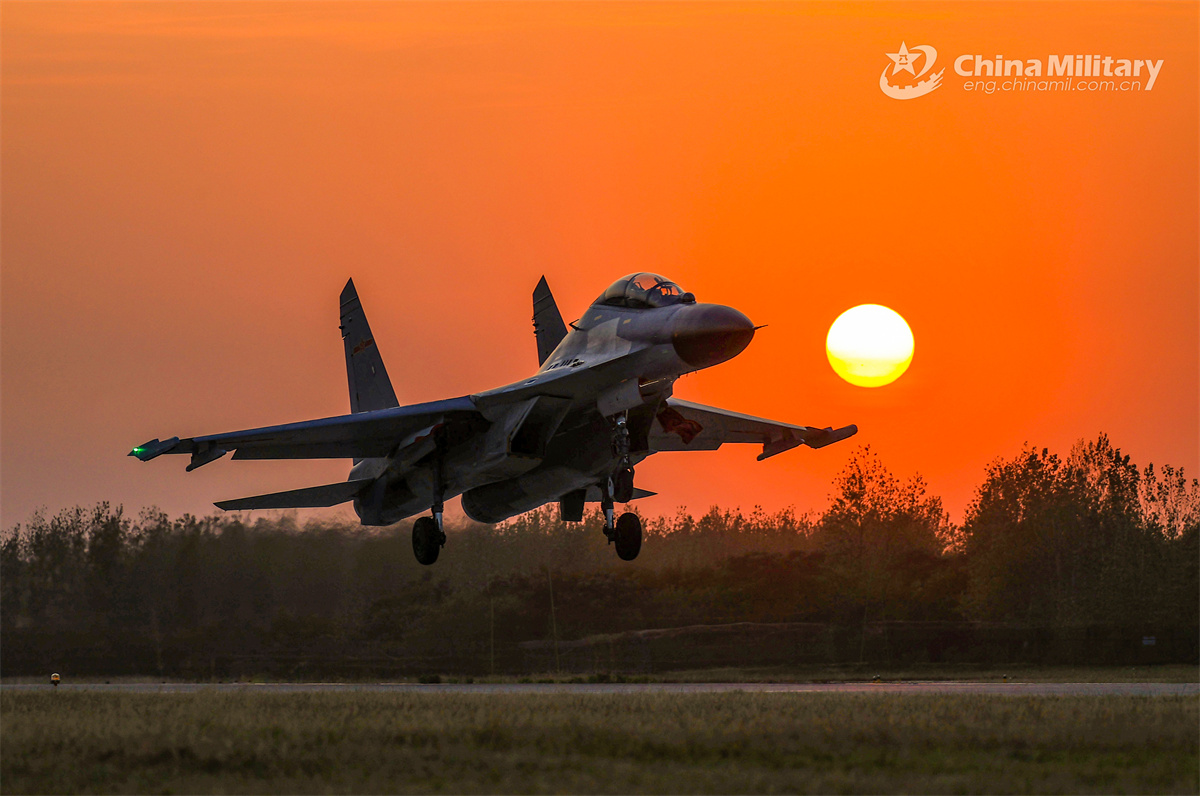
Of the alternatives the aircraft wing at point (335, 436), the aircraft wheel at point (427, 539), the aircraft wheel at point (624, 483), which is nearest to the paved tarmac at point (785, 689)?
the aircraft wheel at point (427, 539)

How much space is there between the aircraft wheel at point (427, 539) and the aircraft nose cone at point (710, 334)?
24.6 ft

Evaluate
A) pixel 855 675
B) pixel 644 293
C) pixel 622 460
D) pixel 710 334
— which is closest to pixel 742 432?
pixel 622 460

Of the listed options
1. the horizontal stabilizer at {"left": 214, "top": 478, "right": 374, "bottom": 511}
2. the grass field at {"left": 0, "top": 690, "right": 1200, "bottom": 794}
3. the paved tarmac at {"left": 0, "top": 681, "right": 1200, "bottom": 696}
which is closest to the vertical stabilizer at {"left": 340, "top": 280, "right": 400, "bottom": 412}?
the horizontal stabilizer at {"left": 214, "top": 478, "right": 374, "bottom": 511}

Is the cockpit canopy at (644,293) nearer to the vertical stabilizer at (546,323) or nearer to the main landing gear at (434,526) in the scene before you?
the main landing gear at (434,526)

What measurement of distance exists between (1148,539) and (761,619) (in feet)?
61.2

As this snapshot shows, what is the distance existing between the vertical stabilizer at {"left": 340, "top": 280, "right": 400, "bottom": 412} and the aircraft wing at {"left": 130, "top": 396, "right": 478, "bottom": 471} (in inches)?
184

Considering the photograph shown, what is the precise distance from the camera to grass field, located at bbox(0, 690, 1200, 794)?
517 inches

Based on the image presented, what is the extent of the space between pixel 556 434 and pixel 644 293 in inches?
140

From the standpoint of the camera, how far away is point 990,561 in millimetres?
54844

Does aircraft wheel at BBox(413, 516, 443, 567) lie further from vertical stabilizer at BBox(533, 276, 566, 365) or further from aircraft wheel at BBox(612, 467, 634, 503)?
vertical stabilizer at BBox(533, 276, 566, 365)

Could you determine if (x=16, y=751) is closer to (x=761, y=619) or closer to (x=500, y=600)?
(x=500, y=600)

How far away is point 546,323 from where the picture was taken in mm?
29344

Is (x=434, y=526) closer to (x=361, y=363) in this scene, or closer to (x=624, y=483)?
(x=624, y=483)

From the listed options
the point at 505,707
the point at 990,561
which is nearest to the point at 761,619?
the point at 990,561
